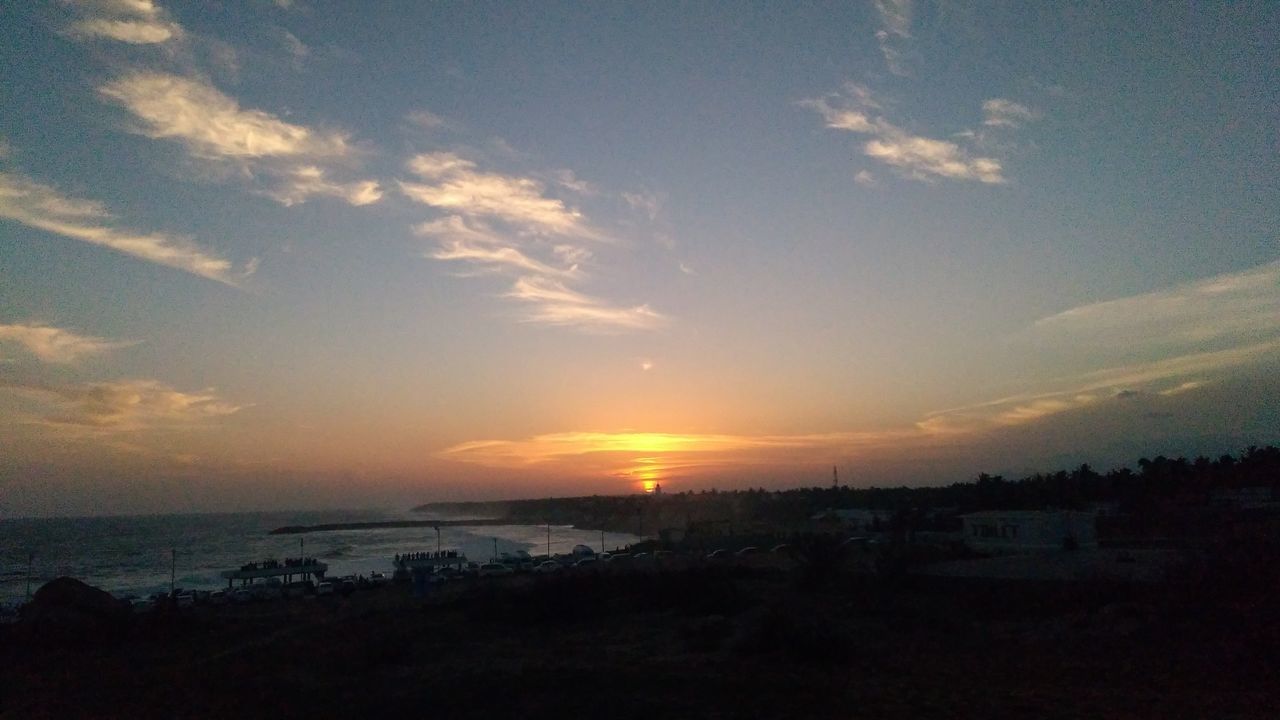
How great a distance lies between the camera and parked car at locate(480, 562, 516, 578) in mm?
51400

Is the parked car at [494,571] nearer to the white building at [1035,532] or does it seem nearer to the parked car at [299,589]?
the parked car at [299,589]

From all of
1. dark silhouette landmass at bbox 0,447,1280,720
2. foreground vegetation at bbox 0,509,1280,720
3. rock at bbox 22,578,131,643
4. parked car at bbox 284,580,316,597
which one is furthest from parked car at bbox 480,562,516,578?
rock at bbox 22,578,131,643

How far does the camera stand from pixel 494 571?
53.1 meters

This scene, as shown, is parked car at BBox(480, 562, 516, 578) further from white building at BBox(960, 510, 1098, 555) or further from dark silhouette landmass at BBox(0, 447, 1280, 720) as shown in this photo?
white building at BBox(960, 510, 1098, 555)

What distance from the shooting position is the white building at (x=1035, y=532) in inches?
1601

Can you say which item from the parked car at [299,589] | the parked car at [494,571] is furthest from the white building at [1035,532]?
the parked car at [299,589]

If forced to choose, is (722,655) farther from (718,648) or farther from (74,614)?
(74,614)

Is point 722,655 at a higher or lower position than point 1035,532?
lower

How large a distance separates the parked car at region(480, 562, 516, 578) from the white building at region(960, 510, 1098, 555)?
27424mm

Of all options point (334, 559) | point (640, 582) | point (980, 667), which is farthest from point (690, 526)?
point (980, 667)

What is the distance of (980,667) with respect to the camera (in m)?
17.1

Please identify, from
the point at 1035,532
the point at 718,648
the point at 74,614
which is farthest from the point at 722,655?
the point at 1035,532

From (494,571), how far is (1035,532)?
31.5 m

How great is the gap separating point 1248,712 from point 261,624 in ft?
103
